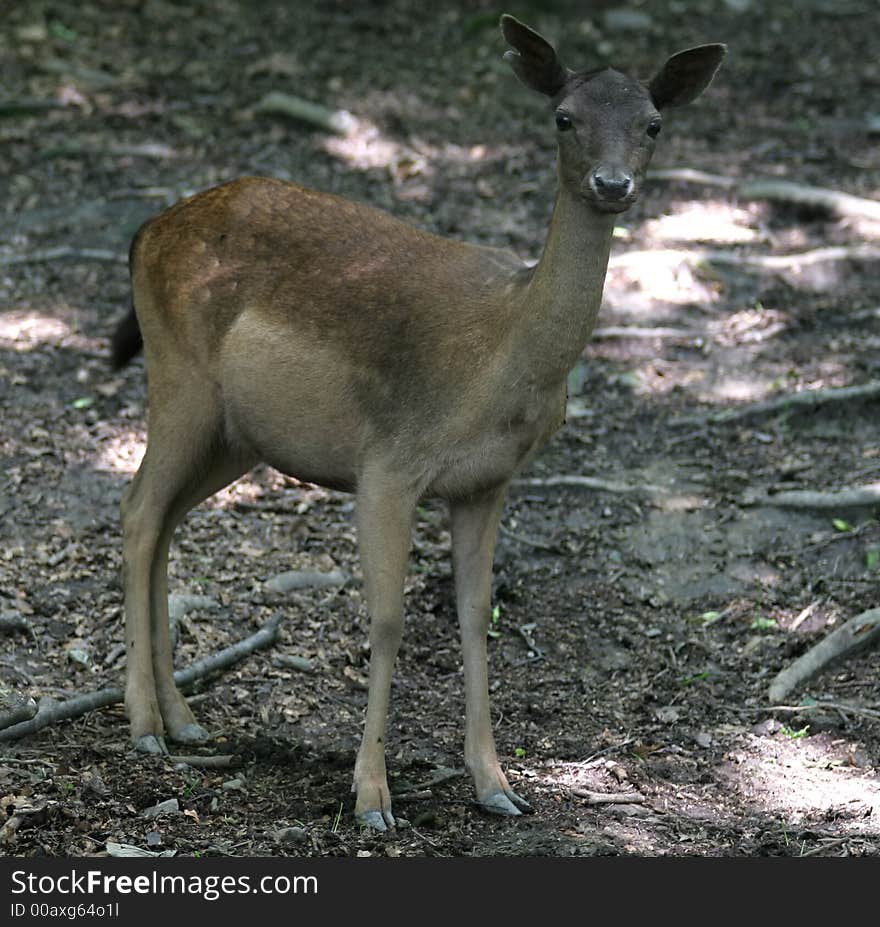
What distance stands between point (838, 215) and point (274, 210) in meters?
6.21

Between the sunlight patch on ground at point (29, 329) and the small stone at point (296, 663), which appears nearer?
the small stone at point (296, 663)

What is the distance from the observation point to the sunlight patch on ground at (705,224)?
1116 cm

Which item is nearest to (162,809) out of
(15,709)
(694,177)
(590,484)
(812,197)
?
(15,709)

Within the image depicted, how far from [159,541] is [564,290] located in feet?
7.66

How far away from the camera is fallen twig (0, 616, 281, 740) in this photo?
5820 mm

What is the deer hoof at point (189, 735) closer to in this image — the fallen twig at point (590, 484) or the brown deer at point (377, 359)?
the brown deer at point (377, 359)

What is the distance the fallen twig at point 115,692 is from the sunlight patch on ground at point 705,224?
5.51 meters

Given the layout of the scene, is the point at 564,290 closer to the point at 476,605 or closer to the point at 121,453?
the point at 476,605

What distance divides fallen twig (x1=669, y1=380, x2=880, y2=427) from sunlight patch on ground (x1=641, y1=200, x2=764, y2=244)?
236 cm

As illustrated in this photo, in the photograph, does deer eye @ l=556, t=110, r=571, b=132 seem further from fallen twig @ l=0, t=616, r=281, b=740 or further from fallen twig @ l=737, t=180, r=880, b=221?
fallen twig @ l=737, t=180, r=880, b=221

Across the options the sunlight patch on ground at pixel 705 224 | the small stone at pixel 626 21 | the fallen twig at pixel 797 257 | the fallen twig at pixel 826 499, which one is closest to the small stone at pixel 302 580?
the fallen twig at pixel 826 499

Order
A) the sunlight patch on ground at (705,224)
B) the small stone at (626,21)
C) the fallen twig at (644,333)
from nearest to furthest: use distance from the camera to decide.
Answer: the fallen twig at (644,333) < the sunlight patch on ground at (705,224) < the small stone at (626,21)

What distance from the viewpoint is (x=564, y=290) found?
5246mm

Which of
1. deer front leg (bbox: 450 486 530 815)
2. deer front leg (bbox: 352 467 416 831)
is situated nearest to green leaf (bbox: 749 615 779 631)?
deer front leg (bbox: 450 486 530 815)
